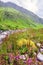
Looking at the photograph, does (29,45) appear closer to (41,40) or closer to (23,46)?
(23,46)

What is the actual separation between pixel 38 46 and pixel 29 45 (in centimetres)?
79

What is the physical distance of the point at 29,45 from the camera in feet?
50.1

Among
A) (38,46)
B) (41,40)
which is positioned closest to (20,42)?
(38,46)

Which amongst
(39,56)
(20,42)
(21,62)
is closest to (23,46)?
(20,42)

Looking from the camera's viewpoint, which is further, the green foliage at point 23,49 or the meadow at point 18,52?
the green foliage at point 23,49

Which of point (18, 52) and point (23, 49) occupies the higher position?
point (23, 49)

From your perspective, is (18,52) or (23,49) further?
(23,49)

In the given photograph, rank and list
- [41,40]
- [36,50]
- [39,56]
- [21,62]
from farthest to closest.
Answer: [41,40] → [36,50] → [39,56] → [21,62]

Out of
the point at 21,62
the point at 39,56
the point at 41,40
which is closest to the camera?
the point at 21,62

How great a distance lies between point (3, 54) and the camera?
44.6 feet

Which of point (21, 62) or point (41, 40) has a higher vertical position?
point (41, 40)

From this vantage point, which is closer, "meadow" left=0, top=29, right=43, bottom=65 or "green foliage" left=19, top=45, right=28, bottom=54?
"meadow" left=0, top=29, right=43, bottom=65

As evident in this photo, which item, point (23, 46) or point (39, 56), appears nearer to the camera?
point (39, 56)

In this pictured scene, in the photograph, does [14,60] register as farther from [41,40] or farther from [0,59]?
[41,40]
